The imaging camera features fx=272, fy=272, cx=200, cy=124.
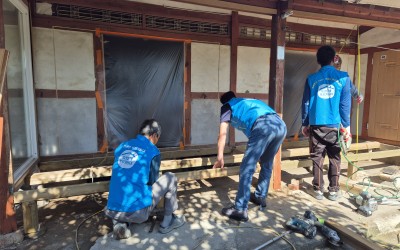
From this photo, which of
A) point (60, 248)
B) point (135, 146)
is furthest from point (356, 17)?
point (60, 248)

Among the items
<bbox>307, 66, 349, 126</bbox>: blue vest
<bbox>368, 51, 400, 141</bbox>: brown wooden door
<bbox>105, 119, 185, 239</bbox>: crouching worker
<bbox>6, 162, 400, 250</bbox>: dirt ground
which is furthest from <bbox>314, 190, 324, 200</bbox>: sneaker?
<bbox>368, 51, 400, 141</bbox>: brown wooden door

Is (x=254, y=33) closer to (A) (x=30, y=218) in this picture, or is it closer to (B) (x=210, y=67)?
(B) (x=210, y=67)

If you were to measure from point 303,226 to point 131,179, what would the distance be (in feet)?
6.11

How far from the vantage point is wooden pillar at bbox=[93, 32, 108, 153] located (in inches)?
188

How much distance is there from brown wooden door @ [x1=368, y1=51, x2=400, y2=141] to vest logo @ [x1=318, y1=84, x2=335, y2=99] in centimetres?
380

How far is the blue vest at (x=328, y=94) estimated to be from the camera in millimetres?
3586

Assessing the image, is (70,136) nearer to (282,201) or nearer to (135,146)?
(135,146)

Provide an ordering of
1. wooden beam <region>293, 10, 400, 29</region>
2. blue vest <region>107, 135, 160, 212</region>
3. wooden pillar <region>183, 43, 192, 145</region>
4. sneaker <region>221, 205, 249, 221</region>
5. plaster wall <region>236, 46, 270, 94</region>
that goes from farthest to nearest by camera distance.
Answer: plaster wall <region>236, 46, 270, 94</region>
wooden pillar <region>183, 43, 192, 145</region>
wooden beam <region>293, 10, 400, 29</region>
sneaker <region>221, 205, 249, 221</region>
blue vest <region>107, 135, 160, 212</region>

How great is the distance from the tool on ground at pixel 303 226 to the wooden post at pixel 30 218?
8.96 ft

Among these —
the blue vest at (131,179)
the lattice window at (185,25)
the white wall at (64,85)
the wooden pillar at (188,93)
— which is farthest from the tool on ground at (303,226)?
the lattice window at (185,25)

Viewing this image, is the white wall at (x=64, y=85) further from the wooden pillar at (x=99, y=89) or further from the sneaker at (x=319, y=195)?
the sneaker at (x=319, y=195)

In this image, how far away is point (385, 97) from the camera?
21.3ft

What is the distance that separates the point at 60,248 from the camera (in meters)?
2.68

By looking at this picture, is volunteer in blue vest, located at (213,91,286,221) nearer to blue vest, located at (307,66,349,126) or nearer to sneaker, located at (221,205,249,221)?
sneaker, located at (221,205,249,221)
